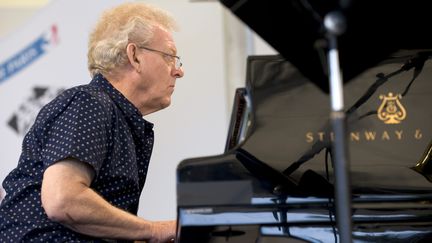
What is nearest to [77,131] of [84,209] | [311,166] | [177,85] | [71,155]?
[71,155]

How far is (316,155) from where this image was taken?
1559 millimetres

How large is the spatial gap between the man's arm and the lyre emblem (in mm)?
575

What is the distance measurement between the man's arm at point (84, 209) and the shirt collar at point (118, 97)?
249 mm

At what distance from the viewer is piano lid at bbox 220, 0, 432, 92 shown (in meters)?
1.22

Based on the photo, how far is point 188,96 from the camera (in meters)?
3.40

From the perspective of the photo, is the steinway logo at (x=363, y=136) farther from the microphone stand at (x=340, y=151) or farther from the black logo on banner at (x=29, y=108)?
the black logo on banner at (x=29, y=108)

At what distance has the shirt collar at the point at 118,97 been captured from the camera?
189cm

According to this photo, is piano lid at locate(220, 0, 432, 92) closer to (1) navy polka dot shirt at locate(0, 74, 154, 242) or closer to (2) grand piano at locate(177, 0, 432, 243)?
(2) grand piano at locate(177, 0, 432, 243)

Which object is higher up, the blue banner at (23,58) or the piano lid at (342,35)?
the blue banner at (23,58)

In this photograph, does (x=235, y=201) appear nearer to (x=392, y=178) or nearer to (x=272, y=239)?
(x=272, y=239)

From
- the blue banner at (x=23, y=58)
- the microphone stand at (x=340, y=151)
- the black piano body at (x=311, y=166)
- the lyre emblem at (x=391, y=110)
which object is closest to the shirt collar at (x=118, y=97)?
the black piano body at (x=311, y=166)

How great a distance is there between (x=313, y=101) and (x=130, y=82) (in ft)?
1.97

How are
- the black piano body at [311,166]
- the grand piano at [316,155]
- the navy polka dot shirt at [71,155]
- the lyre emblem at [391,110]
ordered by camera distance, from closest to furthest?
1. the grand piano at [316,155]
2. the black piano body at [311,166]
3. the lyre emblem at [391,110]
4. the navy polka dot shirt at [71,155]

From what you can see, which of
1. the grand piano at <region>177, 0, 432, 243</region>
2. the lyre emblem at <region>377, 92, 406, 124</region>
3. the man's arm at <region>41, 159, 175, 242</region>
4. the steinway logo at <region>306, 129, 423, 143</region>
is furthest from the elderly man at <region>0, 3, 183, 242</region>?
the lyre emblem at <region>377, 92, 406, 124</region>
